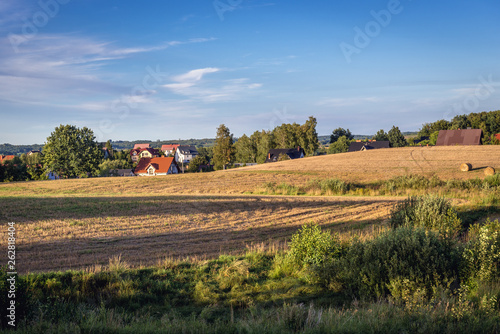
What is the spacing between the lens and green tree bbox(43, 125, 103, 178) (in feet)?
204

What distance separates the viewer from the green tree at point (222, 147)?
87.9 m

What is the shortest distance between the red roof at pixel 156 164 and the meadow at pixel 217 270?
53.5 m

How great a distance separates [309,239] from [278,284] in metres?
2.03

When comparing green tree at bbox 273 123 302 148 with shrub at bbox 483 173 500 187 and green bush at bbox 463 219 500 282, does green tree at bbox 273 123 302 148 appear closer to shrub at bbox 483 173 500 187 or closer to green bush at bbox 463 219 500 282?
shrub at bbox 483 173 500 187

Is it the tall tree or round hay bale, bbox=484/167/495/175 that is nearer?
round hay bale, bbox=484/167/495/175

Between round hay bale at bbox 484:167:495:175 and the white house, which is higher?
the white house

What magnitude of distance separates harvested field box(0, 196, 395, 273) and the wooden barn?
53.8 metres

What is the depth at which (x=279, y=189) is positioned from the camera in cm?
3438

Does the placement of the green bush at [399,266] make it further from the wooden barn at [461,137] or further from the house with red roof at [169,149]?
the house with red roof at [169,149]

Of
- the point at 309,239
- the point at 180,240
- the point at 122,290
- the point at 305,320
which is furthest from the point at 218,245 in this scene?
the point at 305,320

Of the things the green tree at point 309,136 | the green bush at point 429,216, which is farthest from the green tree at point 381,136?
the green bush at point 429,216

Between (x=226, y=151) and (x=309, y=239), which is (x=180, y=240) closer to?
(x=309, y=239)

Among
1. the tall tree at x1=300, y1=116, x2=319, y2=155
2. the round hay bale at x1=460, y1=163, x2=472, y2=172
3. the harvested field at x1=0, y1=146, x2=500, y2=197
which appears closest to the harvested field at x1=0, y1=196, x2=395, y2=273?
the harvested field at x1=0, y1=146, x2=500, y2=197

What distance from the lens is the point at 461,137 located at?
69.8 m
